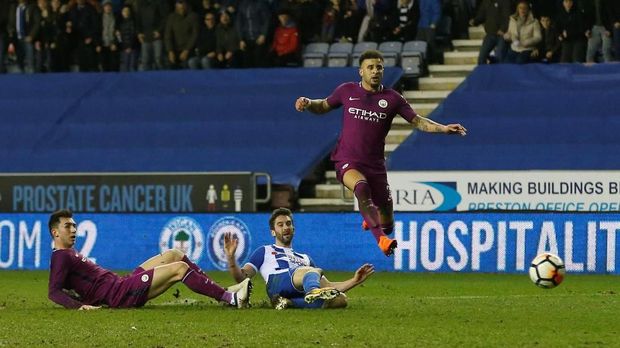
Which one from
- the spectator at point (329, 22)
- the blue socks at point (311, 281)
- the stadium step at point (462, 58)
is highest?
the spectator at point (329, 22)

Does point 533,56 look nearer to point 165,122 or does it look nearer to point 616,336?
point 165,122

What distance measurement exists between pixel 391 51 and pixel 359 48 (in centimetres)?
72

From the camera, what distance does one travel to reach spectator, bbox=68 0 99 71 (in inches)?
1172

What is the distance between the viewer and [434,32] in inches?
1089

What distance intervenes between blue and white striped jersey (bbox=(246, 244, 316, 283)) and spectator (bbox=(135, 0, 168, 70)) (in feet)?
53.0

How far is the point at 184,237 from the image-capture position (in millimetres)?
22906

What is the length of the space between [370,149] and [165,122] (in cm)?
1373

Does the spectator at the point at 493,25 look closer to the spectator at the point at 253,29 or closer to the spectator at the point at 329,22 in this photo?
the spectator at the point at 329,22

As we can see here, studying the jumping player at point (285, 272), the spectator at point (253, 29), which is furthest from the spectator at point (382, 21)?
the jumping player at point (285, 272)

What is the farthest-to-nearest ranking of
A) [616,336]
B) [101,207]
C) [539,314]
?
[101,207] < [539,314] < [616,336]

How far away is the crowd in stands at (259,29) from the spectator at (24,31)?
0.8 inches

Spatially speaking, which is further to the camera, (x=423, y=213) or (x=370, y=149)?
(x=423, y=213)

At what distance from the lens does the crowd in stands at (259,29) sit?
26.2 metres

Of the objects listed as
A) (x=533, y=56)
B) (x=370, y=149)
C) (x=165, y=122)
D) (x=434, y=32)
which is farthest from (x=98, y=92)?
(x=370, y=149)
